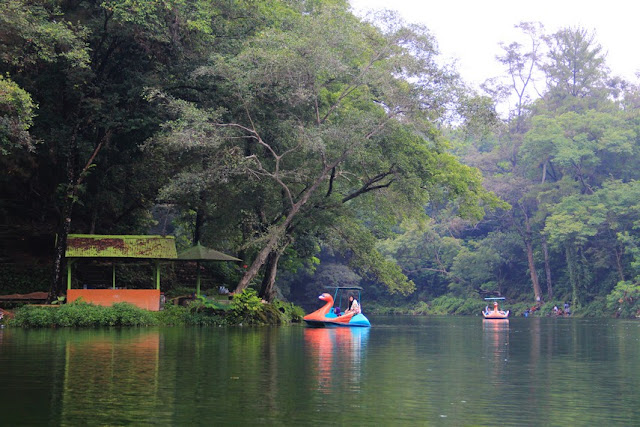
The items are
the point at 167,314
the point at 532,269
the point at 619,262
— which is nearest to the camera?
the point at 167,314

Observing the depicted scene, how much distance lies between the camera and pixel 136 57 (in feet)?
103

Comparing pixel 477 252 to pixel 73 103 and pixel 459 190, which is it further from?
pixel 73 103

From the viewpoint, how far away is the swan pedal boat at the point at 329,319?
30.5 metres

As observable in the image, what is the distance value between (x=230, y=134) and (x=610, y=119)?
41075mm

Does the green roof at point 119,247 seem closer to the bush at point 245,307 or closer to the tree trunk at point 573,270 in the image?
the bush at point 245,307

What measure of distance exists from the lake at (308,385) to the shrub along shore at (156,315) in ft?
25.4

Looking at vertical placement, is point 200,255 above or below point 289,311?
above

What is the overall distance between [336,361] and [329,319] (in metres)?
16.1

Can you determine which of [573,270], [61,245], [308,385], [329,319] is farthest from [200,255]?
[573,270]

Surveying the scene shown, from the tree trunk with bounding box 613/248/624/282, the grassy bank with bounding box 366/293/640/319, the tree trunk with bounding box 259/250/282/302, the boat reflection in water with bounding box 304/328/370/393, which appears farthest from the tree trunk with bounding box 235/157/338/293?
the tree trunk with bounding box 613/248/624/282

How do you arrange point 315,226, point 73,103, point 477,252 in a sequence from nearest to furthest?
point 73,103, point 315,226, point 477,252

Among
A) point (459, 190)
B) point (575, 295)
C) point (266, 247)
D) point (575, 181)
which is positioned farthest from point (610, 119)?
point (266, 247)

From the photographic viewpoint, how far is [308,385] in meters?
10.7

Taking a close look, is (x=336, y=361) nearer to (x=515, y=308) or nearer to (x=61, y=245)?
(x=61, y=245)
